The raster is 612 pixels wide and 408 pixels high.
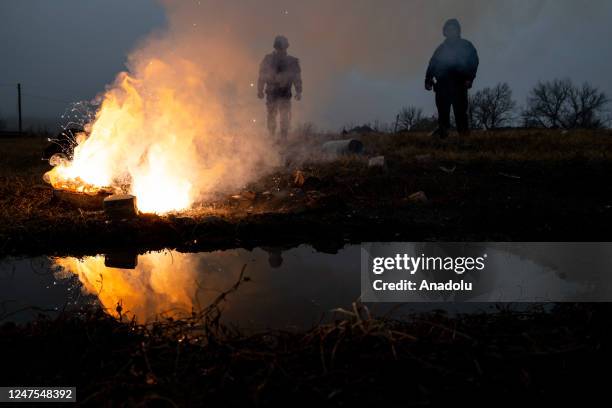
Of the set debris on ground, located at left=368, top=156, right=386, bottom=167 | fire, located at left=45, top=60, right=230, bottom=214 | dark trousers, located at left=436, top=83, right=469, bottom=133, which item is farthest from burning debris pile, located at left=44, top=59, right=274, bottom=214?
dark trousers, located at left=436, top=83, right=469, bottom=133

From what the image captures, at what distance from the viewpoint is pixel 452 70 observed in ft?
33.6

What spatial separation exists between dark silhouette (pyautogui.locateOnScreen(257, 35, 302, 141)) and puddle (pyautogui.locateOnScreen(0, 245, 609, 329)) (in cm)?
700

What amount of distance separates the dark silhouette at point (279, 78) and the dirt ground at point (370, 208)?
250 cm

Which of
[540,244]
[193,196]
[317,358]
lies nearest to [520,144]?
[540,244]

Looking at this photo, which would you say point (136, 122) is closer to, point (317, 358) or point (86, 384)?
point (86, 384)

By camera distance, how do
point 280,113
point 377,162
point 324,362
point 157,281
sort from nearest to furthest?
point 324,362
point 157,281
point 377,162
point 280,113

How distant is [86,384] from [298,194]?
515 centimetres

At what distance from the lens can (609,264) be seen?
15.0 feet

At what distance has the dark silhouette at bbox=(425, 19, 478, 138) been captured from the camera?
10.1 m

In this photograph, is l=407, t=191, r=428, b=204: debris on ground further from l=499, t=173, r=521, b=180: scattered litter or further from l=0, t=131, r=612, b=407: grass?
l=499, t=173, r=521, b=180: scattered litter

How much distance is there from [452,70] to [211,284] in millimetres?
8810

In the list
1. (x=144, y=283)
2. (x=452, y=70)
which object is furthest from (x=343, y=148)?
(x=144, y=283)

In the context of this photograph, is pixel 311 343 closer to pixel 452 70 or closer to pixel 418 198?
pixel 418 198

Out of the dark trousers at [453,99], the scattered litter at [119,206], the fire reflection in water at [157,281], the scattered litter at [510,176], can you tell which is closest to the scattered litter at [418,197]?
the scattered litter at [510,176]
